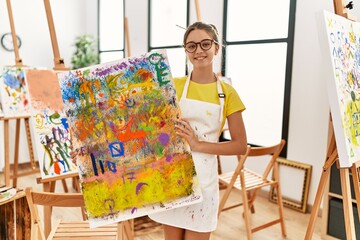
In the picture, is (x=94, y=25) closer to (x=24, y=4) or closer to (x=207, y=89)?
(x=24, y=4)

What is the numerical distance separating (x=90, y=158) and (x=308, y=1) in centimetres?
251

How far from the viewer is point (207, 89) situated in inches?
53.9

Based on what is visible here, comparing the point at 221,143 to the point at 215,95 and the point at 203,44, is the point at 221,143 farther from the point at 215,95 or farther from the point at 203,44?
the point at 203,44

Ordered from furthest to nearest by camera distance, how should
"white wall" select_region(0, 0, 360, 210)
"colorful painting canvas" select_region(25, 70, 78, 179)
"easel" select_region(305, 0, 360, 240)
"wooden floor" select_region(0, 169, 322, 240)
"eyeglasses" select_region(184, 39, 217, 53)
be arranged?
"white wall" select_region(0, 0, 360, 210), "wooden floor" select_region(0, 169, 322, 240), "colorful painting canvas" select_region(25, 70, 78, 179), "easel" select_region(305, 0, 360, 240), "eyeglasses" select_region(184, 39, 217, 53)

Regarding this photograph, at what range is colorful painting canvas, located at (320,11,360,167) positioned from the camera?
62.7 inches

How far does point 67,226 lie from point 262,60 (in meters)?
2.50

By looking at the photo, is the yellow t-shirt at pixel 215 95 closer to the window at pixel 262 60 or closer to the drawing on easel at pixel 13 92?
the window at pixel 262 60

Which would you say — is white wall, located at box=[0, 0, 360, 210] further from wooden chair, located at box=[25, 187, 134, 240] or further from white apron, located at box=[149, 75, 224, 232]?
wooden chair, located at box=[25, 187, 134, 240]

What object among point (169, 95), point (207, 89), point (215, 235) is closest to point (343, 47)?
point (207, 89)

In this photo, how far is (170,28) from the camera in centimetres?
468

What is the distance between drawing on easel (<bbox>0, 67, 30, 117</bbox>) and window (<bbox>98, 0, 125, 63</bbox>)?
1.80 metres

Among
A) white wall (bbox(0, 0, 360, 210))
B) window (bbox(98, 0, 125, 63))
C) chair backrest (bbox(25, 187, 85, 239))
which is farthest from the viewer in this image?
window (bbox(98, 0, 125, 63))

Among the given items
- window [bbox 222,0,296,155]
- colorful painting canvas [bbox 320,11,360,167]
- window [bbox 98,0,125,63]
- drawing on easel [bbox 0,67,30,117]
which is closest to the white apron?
colorful painting canvas [bbox 320,11,360,167]

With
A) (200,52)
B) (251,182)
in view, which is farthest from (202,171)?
(251,182)
